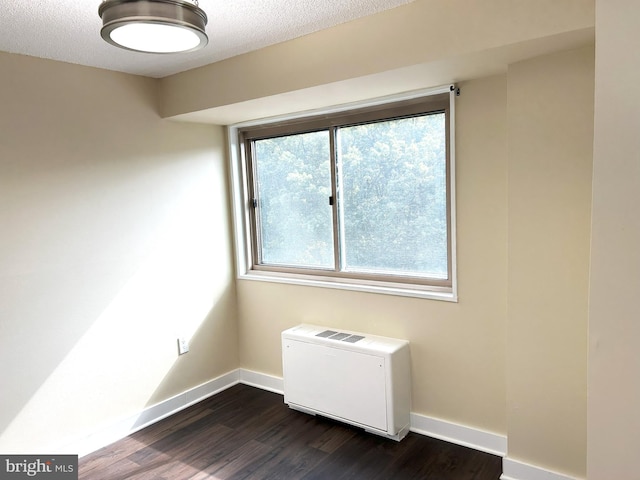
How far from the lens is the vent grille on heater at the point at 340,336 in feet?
9.51

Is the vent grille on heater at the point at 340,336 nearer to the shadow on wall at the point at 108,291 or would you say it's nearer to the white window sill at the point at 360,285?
the white window sill at the point at 360,285

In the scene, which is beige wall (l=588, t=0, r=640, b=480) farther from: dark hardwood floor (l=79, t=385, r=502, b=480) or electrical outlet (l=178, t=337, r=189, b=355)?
electrical outlet (l=178, t=337, r=189, b=355)

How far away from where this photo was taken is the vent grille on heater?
9.51 feet

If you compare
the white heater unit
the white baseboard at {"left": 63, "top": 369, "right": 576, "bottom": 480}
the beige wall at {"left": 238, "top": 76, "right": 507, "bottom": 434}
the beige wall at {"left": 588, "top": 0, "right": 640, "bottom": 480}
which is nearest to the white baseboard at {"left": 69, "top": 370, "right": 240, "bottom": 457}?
the white baseboard at {"left": 63, "top": 369, "right": 576, "bottom": 480}

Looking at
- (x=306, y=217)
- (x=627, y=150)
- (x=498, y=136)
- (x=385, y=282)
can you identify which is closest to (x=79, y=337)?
(x=306, y=217)

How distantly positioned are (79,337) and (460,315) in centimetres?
221

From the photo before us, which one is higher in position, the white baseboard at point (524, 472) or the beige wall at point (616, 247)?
the beige wall at point (616, 247)

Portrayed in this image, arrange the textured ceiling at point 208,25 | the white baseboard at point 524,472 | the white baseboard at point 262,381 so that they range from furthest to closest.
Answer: the white baseboard at point 262,381 < the white baseboard at point 524,472 < the textured ceiling at point 208,25

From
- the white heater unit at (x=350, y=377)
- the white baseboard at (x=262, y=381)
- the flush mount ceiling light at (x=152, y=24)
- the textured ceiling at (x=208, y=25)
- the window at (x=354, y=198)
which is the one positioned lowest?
the white baseboard at (x=262, y=381)

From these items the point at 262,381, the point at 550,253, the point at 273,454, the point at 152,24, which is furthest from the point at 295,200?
the point at 152,24

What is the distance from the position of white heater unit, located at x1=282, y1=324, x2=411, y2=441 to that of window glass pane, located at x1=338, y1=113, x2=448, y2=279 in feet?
1.68

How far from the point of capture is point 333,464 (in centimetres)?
255

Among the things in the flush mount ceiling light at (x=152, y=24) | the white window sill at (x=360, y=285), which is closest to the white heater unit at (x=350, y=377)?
the white window sill at (x=360, y=285)

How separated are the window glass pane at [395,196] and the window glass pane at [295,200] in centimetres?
17
